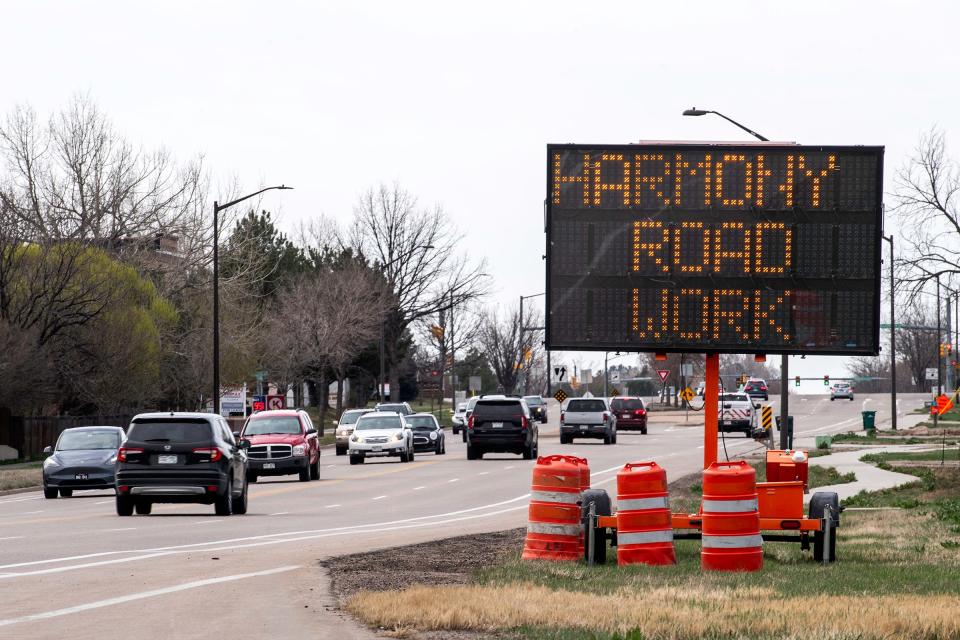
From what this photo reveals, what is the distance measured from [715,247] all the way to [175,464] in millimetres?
11530

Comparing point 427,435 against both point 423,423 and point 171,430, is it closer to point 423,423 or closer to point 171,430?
point 423,423

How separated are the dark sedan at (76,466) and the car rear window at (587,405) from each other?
30311 millimetres

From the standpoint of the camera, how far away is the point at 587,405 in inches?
2522

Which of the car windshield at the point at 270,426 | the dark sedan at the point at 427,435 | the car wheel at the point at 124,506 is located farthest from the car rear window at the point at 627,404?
the car wheel at the point at 124,506

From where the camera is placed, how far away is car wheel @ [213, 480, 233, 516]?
1075 inches

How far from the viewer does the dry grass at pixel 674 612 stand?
1123cm

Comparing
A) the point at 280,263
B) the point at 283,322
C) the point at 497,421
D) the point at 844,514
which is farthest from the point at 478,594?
the point at 280,263

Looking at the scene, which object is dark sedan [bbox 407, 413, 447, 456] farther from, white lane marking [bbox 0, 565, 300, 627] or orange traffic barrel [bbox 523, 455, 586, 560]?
white lane marking [bbox 0, 565, 300, 627]

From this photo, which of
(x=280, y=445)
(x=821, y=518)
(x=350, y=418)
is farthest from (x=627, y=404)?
(x=821, y=518)

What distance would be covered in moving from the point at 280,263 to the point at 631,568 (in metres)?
84.0

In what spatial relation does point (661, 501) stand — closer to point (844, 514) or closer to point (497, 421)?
point (844, 514)

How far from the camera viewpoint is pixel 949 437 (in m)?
62.8

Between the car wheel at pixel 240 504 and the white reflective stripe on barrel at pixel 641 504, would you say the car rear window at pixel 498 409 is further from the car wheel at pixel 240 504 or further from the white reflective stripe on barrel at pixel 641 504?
the white reflective stripe on barrel at pixel 641 504

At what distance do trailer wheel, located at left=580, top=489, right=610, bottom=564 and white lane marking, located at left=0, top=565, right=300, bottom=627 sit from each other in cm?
295
